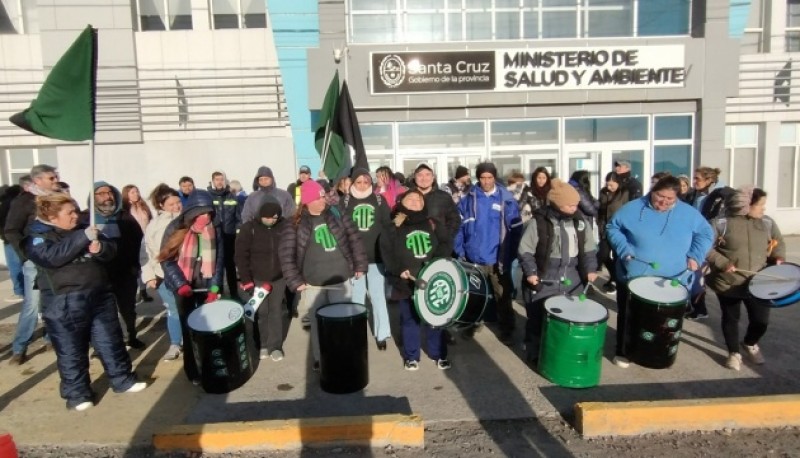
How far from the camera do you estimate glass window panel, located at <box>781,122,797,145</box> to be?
1320cm

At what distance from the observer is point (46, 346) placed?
5.62m

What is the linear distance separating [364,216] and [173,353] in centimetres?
250

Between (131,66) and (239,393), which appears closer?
(239,393)

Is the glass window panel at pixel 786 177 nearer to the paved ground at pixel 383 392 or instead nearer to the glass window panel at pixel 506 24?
the glass window panel at pixel 506 24

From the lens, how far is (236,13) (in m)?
12.6

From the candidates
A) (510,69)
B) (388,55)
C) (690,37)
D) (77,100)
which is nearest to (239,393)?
(77,100)

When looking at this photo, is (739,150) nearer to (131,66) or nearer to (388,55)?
(388,55)

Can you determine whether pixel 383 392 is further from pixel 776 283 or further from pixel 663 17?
pixel 663 17

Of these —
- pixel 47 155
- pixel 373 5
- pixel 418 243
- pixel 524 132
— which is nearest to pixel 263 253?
pixel 418 243

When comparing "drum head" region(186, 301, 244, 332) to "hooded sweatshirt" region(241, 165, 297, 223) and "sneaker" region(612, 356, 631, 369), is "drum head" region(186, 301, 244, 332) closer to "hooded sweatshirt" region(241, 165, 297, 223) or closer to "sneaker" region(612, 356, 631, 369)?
"hooded sweatshirt" region(241, 165, 297, 223)

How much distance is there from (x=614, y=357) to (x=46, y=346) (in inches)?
249

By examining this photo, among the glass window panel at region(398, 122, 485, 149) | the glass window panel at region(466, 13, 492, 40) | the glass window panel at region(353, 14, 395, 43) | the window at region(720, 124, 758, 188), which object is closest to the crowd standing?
the glass window panel at region(398, 122, 485, 149)

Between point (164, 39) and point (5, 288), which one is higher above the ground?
point (164, 39)

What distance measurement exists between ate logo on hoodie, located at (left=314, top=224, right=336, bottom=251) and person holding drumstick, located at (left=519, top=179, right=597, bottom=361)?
1.81 meters
